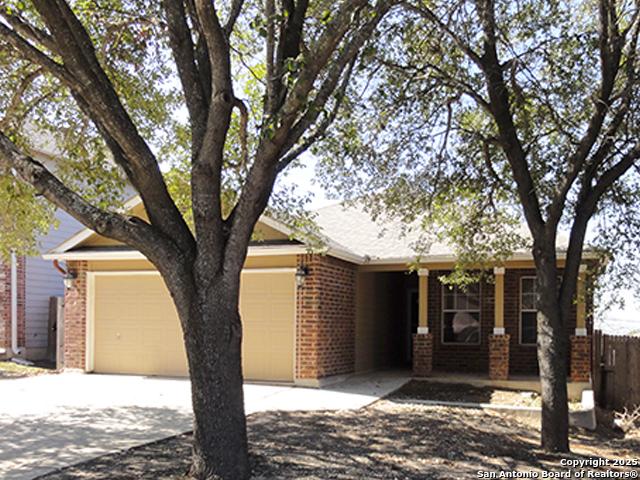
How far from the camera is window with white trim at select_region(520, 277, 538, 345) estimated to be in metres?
14.9

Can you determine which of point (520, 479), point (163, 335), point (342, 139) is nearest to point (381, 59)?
point (342, 139)

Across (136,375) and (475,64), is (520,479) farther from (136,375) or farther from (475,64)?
(136,375)

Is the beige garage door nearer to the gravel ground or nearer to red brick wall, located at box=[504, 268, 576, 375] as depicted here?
the gravel ground

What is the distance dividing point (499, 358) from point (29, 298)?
1248 centimetres

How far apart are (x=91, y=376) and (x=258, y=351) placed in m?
3.89

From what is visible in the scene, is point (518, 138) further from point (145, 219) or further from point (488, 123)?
point (145, 219)

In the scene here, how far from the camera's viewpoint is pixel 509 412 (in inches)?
421

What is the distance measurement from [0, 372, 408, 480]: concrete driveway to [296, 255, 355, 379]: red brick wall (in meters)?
0.49

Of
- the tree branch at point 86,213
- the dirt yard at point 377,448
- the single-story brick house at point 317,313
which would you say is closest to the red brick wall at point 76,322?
the single-story brick house at point 317,313

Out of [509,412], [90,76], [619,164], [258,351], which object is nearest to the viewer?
[90,76]

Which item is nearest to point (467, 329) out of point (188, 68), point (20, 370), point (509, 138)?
point (509, 138)

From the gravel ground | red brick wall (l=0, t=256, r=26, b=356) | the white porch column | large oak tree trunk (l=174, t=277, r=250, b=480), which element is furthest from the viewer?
red brick wall (l=0, t=256, r=26, b=356)

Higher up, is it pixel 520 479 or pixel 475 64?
pixel 475 64

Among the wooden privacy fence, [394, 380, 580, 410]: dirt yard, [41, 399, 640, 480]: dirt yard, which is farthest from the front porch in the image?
[41, 399, 640, 480]: dirt yard
